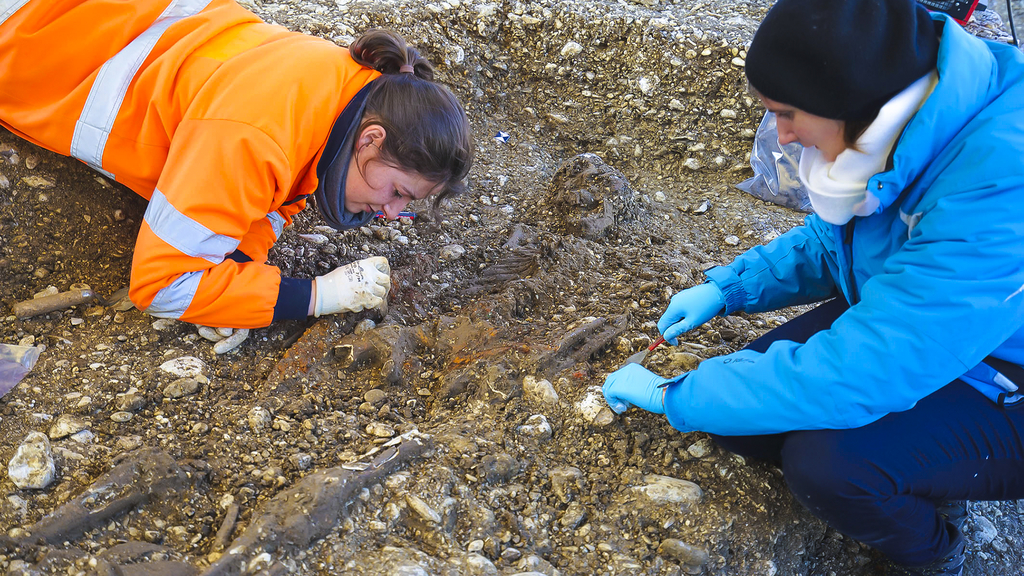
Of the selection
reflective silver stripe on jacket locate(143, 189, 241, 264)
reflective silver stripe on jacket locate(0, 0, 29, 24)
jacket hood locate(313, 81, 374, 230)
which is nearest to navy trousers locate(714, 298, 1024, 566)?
jacket hood locate(313, 81, 374, 230)

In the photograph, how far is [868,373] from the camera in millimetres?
1390

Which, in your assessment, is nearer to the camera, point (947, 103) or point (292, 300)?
point (947, 103)

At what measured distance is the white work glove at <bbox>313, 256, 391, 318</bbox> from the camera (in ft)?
7.17

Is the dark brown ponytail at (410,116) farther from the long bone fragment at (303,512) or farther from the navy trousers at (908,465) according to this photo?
the navy trousers at (908,465)

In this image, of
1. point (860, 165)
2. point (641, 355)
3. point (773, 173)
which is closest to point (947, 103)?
point (860, 165)

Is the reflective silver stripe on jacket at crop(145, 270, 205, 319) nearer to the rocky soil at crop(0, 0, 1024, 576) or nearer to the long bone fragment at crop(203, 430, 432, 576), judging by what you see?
the rocky soil at crop(0, 0, 1024, 576)

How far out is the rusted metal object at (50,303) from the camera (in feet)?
6.84

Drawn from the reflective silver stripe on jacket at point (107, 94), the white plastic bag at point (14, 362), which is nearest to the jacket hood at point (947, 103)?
the reflective silver stripe on jacket at point (107, 94)

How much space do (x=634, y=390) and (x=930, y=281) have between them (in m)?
0.77

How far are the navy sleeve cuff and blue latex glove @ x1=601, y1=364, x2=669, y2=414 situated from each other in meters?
1.00

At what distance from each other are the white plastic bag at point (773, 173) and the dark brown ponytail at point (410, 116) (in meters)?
2.06

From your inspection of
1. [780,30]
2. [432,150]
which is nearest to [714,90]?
[432,150]

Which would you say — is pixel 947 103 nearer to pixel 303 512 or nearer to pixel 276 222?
pixel 303 512

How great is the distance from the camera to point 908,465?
1.58m
